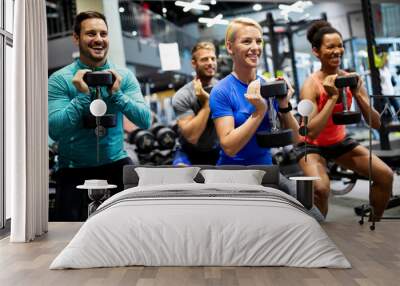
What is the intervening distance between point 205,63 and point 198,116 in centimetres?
53

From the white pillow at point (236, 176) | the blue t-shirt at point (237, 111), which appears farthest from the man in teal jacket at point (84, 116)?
the white pillow at point (236, 176)

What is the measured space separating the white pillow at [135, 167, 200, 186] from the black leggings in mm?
356

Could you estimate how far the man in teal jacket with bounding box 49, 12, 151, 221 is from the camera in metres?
4.88

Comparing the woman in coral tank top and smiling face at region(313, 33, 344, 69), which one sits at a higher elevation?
smiling face at region(313, 33, 344, 69)

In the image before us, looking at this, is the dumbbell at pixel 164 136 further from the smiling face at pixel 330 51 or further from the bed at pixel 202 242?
the bed at pixel 202 242

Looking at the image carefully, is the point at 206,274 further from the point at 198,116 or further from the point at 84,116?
the point at 84,116

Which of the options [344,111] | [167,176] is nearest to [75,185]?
[167,176]

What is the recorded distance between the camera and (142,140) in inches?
197

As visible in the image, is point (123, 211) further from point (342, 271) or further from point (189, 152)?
point (189, 152)

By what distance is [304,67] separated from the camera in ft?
16.1

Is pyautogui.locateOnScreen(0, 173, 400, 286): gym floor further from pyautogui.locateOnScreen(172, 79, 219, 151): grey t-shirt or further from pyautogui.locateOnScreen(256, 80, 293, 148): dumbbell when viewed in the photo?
pyautogui.locateOnScreen(172, 79, 219, 151): grey t-shirt

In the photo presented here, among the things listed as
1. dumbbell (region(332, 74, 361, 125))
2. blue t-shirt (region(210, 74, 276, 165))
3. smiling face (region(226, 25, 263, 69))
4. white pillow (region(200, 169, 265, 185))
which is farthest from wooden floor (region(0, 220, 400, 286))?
smiling face (region(226, 25, 263, 69))

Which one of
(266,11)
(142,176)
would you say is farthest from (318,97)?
(142,176)

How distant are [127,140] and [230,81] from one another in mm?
1155
